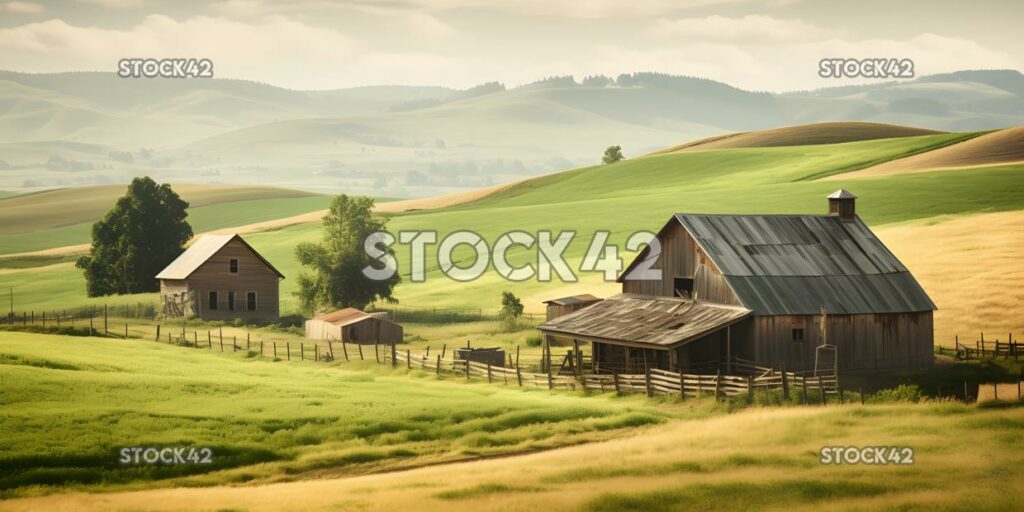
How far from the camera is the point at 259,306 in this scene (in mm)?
87250

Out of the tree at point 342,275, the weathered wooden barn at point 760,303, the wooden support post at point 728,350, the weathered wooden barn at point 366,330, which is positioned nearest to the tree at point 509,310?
the weathered wooden barn at point 366,330

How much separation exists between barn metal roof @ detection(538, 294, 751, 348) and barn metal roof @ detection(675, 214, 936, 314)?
1762 mm

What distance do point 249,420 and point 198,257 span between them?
52.8 meters

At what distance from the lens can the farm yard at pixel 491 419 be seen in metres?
29.4

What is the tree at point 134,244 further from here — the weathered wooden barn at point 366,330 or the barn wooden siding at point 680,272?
the barn wooden siding at point 680,272

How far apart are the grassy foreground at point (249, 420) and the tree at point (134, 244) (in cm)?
4750

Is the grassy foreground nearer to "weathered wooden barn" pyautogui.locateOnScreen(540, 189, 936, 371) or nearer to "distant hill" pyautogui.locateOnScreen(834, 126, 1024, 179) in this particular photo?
"weathered wooden barn" pyautogui.locateOnScreen(540, 189, 936, 371)

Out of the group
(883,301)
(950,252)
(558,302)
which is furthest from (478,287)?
(883,301)

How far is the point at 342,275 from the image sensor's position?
8538cm

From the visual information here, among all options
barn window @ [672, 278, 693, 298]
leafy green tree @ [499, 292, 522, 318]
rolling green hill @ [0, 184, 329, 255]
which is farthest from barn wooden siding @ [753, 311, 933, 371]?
rolling green hill @ [0, 184, 329, 255]

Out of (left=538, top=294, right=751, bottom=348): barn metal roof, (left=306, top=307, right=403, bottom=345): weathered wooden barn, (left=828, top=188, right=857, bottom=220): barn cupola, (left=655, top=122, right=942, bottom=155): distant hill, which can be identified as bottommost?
(left=306, top=307, right=403, bottom=345): weathered wooden barn

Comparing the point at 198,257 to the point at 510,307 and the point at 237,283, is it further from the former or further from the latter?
the point at 510,307

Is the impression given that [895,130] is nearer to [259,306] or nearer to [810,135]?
[810,135]

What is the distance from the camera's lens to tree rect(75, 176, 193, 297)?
97.9m
